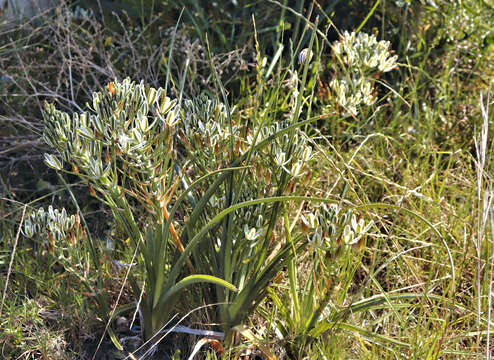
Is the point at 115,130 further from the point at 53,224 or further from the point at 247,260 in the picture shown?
the point at 247,260

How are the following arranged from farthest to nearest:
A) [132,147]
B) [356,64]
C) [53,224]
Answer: [356,64]
[53,224]
[132,147]

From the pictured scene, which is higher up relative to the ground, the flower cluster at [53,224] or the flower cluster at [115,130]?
the flower cluster at [115,130]

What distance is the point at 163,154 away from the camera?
1368 mm

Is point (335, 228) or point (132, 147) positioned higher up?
point (132, 147)

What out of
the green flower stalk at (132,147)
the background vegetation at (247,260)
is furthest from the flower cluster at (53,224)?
the green flower stalk at (132,147)

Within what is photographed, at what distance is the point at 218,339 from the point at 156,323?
0.18 meters

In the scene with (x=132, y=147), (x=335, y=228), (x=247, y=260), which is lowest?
(x=247, y=260)

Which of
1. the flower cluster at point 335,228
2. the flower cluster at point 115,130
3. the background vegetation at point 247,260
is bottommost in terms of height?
the background vegetation at point 247,260

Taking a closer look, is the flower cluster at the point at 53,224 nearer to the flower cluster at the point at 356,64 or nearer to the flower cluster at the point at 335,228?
the flower cluster at the point at 335,228

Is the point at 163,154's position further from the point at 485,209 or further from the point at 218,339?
the point at 485,209

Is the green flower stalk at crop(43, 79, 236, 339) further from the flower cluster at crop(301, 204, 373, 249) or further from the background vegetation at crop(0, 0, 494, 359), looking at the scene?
the flower cluster at crop(301, 204, 373, 249)

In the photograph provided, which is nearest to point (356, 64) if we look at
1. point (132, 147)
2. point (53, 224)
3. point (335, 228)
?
point (335, 228)

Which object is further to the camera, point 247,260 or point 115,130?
point 247,260

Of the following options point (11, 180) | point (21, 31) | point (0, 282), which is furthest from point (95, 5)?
point (0, 282)
